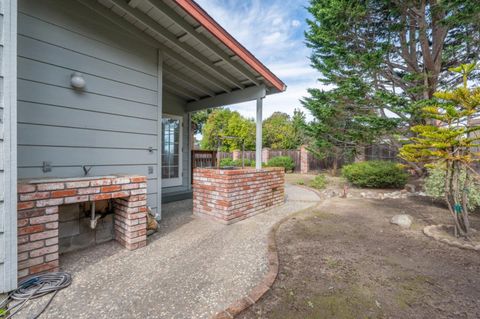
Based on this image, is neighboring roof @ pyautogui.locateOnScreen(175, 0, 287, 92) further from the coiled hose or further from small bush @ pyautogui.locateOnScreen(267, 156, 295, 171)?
small bush @ pyautogui.locateOnScreen(267, 156, 295, 171)

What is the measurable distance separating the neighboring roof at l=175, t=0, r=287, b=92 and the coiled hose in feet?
10.9

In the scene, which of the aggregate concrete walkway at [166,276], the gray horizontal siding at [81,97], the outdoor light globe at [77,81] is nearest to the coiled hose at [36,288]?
the aggregate concrete walkway at [166,276]

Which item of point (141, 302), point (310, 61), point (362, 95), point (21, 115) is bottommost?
point (141, 302)

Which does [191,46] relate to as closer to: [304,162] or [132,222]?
[132,222]

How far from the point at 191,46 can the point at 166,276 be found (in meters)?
3.58

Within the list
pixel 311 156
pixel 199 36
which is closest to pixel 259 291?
pixel 199 36

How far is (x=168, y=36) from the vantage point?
11.1 feet

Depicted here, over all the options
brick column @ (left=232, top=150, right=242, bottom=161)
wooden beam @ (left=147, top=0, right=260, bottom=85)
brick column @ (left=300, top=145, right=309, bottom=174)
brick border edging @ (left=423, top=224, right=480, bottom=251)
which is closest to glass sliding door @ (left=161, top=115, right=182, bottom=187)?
wooden beam @ (left=147, top=0, right=260, bottom=85)

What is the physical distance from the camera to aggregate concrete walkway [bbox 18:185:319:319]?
165 centimetres

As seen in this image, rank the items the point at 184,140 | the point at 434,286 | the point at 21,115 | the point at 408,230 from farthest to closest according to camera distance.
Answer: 1. the point at 184,140
2. the point at 408,230
3. the point at 21,115
4. the point at 434,286

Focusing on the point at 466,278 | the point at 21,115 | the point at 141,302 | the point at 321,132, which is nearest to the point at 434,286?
the point at 466,278

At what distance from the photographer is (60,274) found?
2.01 metres

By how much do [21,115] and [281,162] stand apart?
12.0 m

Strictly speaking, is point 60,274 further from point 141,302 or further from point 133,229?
point 141,302
